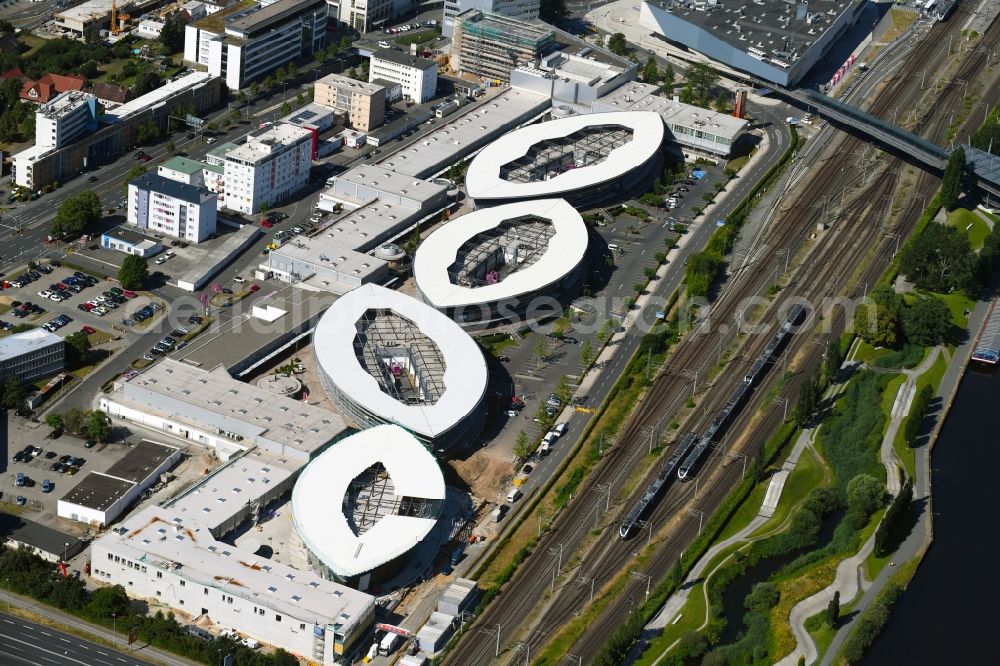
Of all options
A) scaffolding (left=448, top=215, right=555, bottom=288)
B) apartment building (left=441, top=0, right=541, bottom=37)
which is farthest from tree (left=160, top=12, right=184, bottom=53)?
scaffolding (left=448, top=215, right=555, bottom=288)

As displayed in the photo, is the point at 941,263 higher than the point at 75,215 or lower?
higher

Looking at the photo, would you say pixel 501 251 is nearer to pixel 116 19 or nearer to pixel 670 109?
pixel 670 109

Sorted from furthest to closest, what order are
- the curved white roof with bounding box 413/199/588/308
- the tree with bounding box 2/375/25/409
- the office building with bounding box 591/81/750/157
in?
the office building with bounding box 591/81/750/157
the curved white roof with bounding box 413/199/588/308
the tree with bounding box 2/375/25/409

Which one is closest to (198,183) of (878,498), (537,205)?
(537,205)

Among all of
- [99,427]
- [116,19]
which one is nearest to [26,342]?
[99,427]

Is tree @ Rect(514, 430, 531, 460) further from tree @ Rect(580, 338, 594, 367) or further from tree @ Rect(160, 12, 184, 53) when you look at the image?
tree @ Rect(160, 12, 184, 53)

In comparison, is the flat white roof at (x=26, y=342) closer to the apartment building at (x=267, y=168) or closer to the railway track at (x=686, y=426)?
the apartment building at (x=267, y=168)

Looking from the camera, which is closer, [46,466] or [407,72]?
[46,466]

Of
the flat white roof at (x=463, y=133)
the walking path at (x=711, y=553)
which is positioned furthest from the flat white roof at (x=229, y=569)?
the flat white roof at (x=463, y=133)
